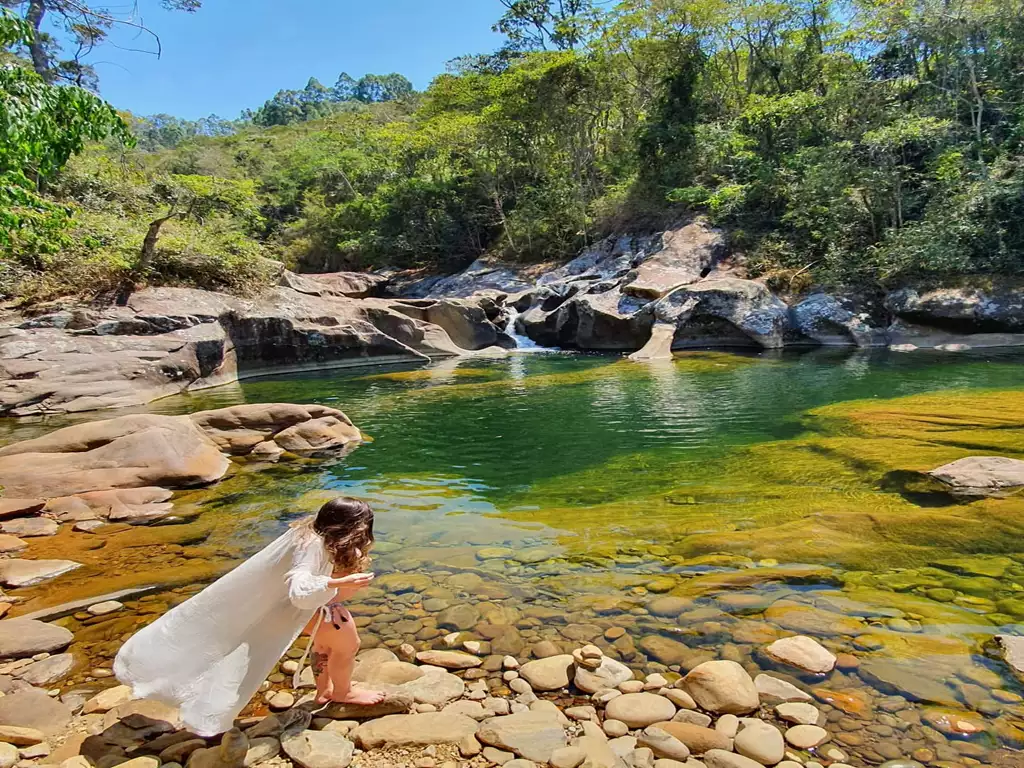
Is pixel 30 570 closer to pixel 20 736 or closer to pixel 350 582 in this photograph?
pixel 20 736

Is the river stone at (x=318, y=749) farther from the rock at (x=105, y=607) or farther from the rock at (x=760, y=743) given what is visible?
the rock at (x=105, y=607)

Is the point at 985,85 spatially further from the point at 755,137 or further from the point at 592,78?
the point at 592,78

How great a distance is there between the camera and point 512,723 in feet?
9.43

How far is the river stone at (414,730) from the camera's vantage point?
2.71 m

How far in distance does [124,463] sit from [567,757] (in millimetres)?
6925

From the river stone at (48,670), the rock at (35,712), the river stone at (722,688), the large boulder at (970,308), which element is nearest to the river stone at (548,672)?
the river stone at (722,688)

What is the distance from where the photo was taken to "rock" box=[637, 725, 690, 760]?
→ 2678 mm

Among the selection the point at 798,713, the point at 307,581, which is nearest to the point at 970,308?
the point at 798,713

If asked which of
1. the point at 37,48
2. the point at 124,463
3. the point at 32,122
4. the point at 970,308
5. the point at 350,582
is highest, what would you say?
the point at 37,48

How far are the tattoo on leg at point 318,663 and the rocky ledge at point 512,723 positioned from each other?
60 millimetres

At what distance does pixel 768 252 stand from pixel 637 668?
900 inches

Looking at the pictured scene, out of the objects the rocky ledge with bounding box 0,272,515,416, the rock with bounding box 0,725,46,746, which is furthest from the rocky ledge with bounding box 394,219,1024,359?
the rock with bounding box 0,725,46,746

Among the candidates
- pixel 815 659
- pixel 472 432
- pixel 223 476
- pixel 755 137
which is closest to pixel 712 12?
pixel 755 137

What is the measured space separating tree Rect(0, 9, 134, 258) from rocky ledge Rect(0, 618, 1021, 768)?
11.9 feet
